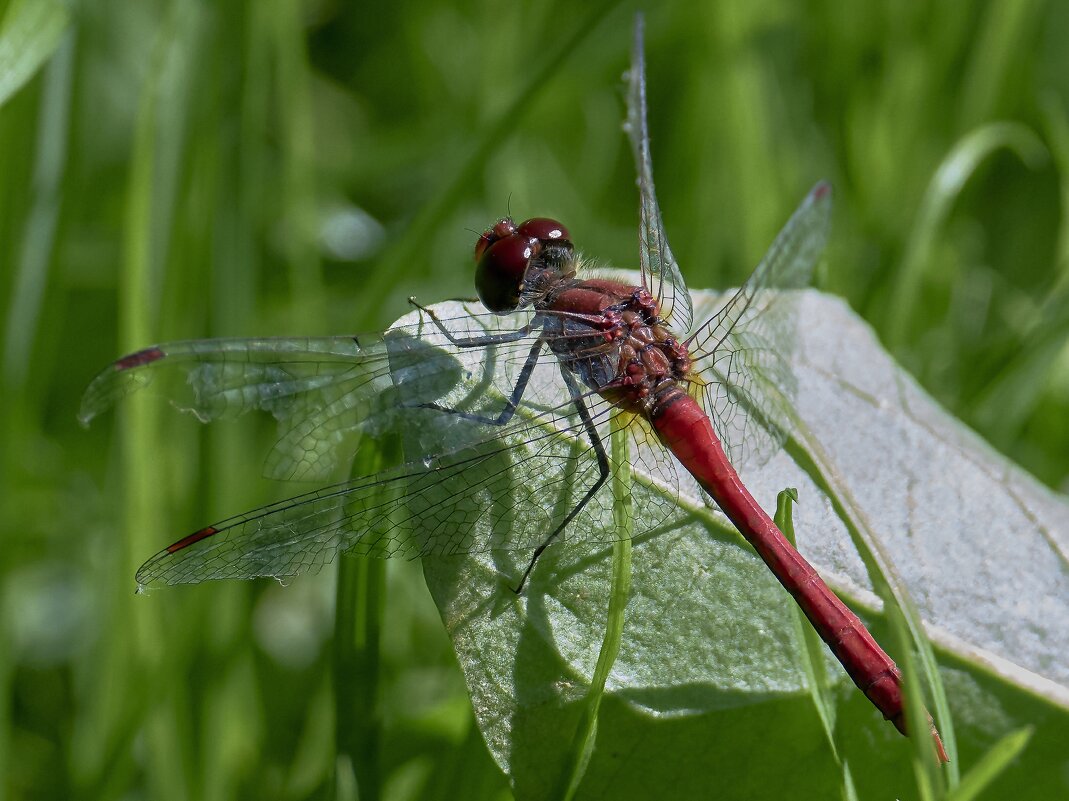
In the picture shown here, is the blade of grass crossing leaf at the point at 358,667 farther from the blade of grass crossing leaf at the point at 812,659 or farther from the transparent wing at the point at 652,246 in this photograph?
the transparent wing at the point at 652,246

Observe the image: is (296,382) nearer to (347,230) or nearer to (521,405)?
(521,405)

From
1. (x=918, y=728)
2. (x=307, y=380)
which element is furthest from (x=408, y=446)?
(x=918, y=728)

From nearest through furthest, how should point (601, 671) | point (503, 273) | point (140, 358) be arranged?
point (601, 671) < point (140, 358) < point (503, 273)

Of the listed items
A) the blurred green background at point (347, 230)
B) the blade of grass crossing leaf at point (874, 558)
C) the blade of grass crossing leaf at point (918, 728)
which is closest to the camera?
the blade of grass crossing leaf at point (918, 728)

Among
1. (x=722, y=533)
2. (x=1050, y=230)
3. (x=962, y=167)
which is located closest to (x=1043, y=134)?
(x=1050, y=230)

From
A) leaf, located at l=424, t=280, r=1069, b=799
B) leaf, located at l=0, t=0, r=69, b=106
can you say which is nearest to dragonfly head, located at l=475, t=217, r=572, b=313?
leaf, located at l=424, t=280, r=1069, b=799

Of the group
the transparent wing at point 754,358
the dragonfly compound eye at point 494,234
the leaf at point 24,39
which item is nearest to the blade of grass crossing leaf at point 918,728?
the transparent wing at point 754,358
